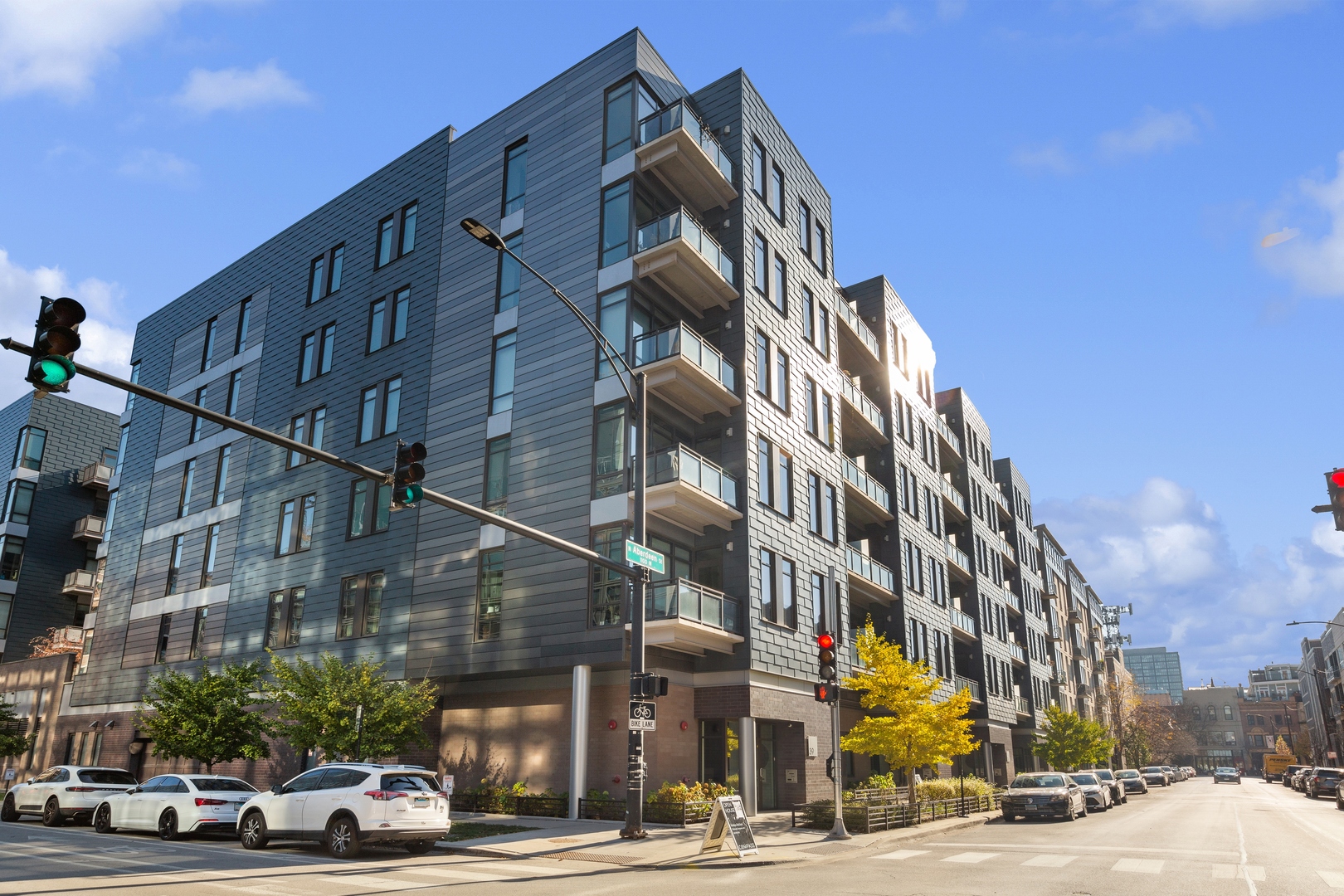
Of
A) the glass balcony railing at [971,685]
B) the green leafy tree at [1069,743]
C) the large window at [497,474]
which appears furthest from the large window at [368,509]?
the green leafy tree at [1069,743]

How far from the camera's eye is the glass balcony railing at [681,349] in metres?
26.1

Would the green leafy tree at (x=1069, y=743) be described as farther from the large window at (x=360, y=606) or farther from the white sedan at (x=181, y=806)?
the white sedan at (x=181, y=806)

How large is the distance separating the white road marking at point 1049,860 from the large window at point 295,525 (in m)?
26.1

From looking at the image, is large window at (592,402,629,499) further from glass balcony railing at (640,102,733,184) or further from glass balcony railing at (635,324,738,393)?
glass balcony railing at (640,102,733,184)

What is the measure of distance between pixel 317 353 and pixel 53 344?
2949 cm

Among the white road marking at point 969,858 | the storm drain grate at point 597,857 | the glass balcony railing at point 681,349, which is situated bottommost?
the white road marking at point 969,858

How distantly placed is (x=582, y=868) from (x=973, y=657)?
38.7 m

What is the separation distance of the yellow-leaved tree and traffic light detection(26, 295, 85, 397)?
23.4m

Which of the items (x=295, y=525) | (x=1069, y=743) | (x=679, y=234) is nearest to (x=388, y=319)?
(x=295, y=525)

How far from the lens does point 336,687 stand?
2478cm

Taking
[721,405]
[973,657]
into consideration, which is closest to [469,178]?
[721,405]

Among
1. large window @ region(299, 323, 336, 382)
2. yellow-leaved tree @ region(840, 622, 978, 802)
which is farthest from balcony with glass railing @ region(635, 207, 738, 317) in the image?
large window @ region(299, 323, 336, 382)

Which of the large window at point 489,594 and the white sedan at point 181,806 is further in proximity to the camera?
the large window at point 489,594

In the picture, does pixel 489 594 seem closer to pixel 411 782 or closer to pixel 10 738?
pixel 411 782
